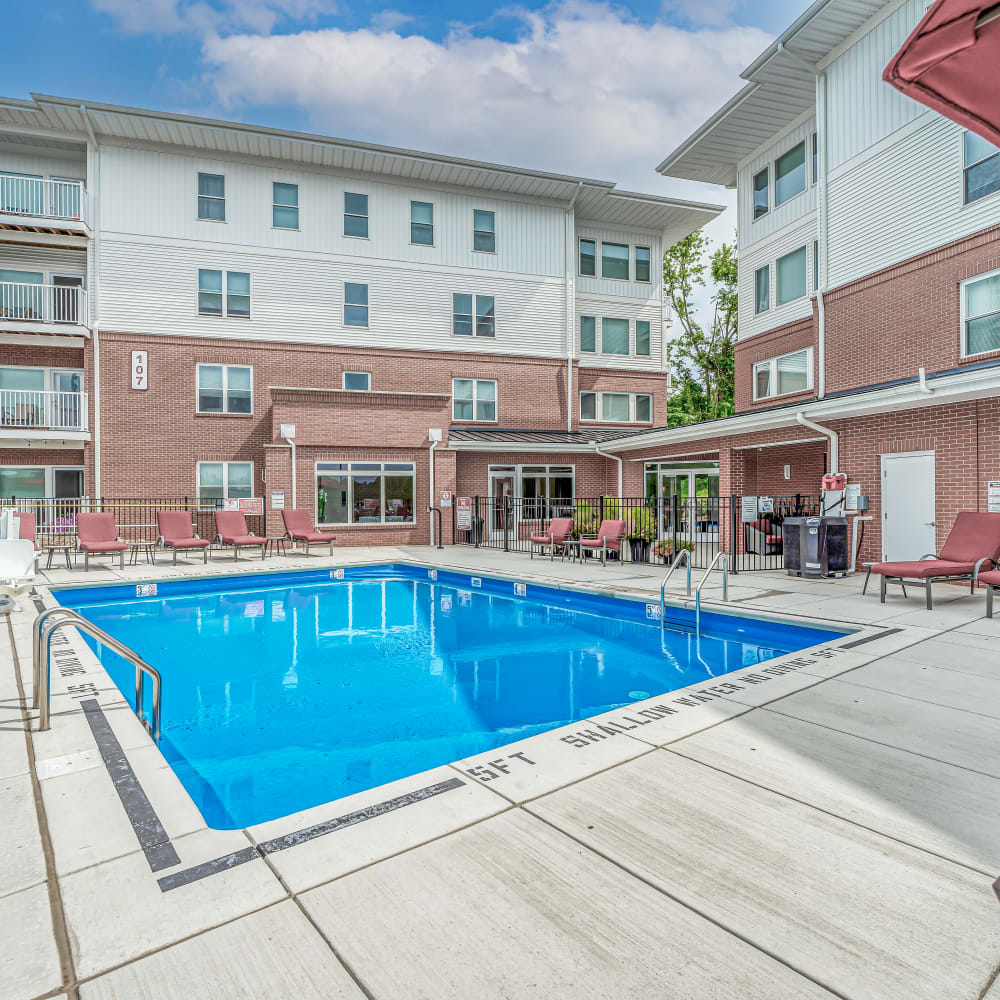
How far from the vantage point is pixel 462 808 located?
278 cm

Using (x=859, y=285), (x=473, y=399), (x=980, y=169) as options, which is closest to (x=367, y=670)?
(x=859, y=285)

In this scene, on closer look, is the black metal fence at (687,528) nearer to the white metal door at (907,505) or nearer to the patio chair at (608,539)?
the patio chair at (608,539)

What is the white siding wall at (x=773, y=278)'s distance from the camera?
48.7 feet

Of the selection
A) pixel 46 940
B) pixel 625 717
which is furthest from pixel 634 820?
pixel 46 940

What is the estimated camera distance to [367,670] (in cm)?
635

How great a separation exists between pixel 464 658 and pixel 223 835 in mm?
4429

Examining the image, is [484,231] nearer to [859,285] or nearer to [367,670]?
[859,285]

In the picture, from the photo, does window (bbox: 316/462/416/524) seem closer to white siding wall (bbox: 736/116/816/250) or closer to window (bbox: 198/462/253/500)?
window (bbox: 198/462/253/500)

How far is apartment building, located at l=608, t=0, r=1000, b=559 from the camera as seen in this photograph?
10.2 metres

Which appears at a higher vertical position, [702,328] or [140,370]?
[702,328]

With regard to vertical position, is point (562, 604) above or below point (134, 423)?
below

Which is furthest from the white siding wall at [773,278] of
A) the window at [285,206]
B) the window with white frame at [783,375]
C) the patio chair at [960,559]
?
the window at [285,206]

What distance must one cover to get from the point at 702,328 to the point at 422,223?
1763cm

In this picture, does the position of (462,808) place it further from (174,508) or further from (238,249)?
(238,249)
